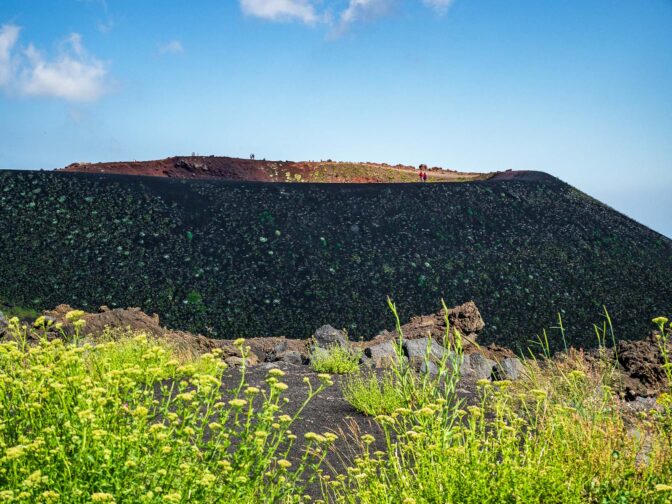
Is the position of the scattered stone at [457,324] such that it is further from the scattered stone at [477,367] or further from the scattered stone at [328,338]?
the scattered stone at [477,367]

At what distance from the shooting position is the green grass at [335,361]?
6559mm

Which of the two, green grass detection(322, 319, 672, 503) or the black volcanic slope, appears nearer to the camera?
green grass detection(322, 319, 672, 503)

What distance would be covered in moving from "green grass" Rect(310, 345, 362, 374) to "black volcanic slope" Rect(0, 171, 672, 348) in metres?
2.70

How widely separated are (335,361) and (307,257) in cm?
453

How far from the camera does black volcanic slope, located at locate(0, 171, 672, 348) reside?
9.92 meters

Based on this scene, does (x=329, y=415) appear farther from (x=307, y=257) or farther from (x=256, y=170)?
(x=256, y=170)

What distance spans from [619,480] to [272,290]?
294 inches

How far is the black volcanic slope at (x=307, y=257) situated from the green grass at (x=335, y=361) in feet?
8.85

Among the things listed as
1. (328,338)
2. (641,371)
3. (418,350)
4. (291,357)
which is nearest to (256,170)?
(328,338)

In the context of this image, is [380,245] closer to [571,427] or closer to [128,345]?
A: [128,345]

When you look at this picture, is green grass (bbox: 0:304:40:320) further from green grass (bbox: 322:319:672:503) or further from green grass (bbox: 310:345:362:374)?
green grass (bbox: 322:319:672:503)

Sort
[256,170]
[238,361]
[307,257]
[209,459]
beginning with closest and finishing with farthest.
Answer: [209,459] < [238,361] < [307,257] < [256,170]

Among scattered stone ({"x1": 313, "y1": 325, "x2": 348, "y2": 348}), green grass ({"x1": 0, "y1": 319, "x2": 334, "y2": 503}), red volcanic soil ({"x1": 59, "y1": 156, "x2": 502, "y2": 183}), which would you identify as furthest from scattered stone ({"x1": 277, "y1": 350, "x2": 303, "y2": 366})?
red volcanic soil ({"x1": 59, "y1": 156, "x2": 502, "y2": 183})

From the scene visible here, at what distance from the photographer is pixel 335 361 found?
259 inches
